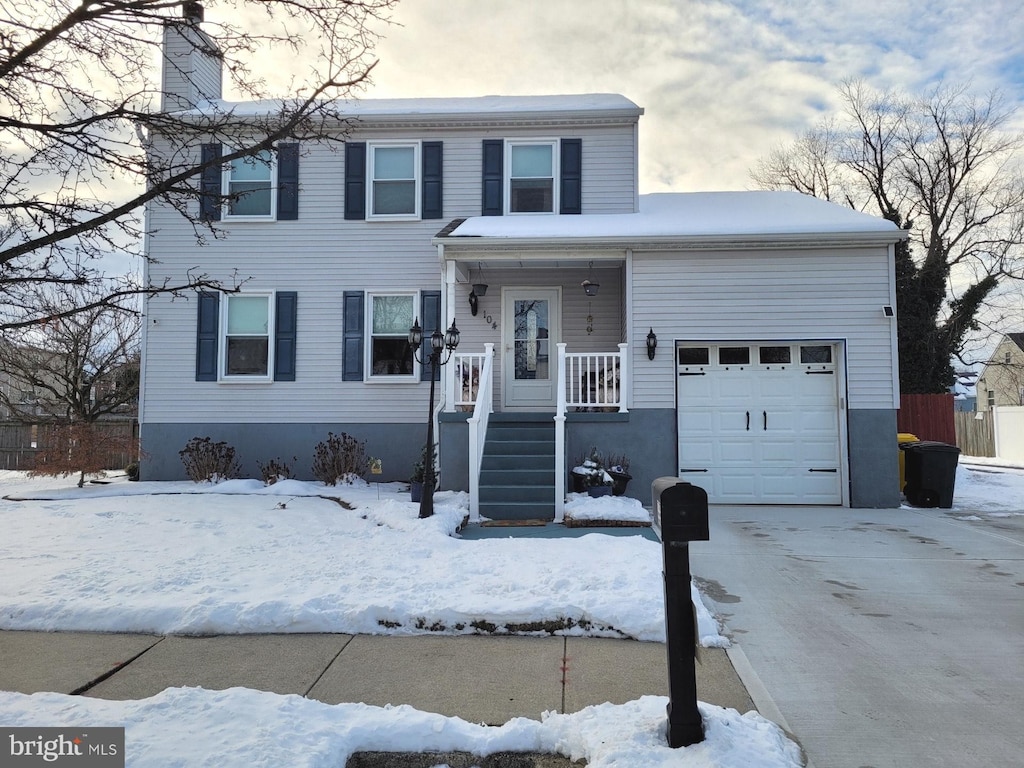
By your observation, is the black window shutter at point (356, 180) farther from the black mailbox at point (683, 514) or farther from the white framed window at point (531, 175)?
the black mailbox at point (683, 514)

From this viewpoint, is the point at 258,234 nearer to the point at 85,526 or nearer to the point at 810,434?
the point at 85,526

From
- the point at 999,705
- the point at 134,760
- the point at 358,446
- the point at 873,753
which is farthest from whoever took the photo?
the point at 358,446

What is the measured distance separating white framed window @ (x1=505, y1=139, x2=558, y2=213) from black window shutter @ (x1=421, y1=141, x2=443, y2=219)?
1.19 metres

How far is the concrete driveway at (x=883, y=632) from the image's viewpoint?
275 cm

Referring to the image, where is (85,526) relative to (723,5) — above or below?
below

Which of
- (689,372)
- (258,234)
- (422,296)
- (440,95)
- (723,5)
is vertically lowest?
(689,372)

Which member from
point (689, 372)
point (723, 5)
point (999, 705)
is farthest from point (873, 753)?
point (723, 5)

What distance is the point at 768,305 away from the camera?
9289 mm

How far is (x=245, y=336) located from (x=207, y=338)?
660mm

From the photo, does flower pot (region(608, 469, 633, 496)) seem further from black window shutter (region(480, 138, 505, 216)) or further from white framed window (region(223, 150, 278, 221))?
white framed window (region(223, 150, 278, 221))

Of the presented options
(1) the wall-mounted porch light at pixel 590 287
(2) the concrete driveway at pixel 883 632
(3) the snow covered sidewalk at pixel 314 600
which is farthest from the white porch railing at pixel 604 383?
(2) the concrete driveway at pixel 883 632

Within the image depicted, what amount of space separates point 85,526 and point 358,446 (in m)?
4.25

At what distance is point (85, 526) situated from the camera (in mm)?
6844

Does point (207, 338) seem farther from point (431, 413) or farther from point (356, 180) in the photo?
point (431, 413)
